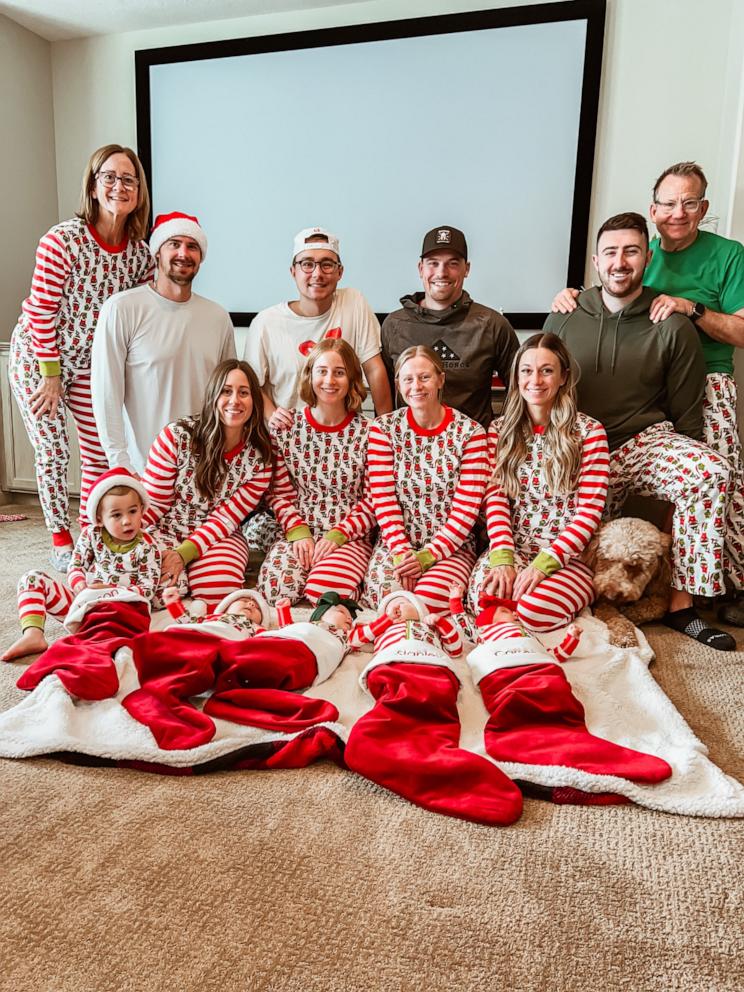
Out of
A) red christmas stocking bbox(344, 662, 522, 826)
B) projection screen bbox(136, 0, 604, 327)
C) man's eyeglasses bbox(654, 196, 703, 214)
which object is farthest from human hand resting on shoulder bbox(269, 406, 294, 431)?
man's eyeglasses bbox(654, 196, 703, 214)

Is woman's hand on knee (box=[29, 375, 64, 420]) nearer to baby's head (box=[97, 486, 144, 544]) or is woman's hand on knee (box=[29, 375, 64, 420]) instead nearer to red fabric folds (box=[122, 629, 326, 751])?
baby's head (box=[97, 486, 144, 544])

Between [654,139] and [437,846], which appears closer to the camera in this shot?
[437,846]

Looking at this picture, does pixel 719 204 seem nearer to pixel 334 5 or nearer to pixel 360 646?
pixel 334 5

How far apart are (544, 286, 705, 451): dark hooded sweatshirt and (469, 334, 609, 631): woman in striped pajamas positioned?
0.68 feet

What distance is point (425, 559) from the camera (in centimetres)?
239

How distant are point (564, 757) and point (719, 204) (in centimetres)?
266

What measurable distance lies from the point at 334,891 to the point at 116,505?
4.69ft

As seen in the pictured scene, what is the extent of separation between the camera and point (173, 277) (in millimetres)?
2654

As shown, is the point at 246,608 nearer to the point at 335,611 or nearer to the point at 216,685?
the point at 335,611

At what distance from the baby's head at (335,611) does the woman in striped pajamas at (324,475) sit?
0.88 feet

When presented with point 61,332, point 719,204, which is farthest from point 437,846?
point 719,204

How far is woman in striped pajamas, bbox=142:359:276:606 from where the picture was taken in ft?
8.09

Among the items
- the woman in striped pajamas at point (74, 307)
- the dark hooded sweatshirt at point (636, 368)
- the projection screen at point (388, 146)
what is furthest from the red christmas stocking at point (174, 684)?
the projection screen at point (388, 146)

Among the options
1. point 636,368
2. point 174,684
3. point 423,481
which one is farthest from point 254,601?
point 636,368
